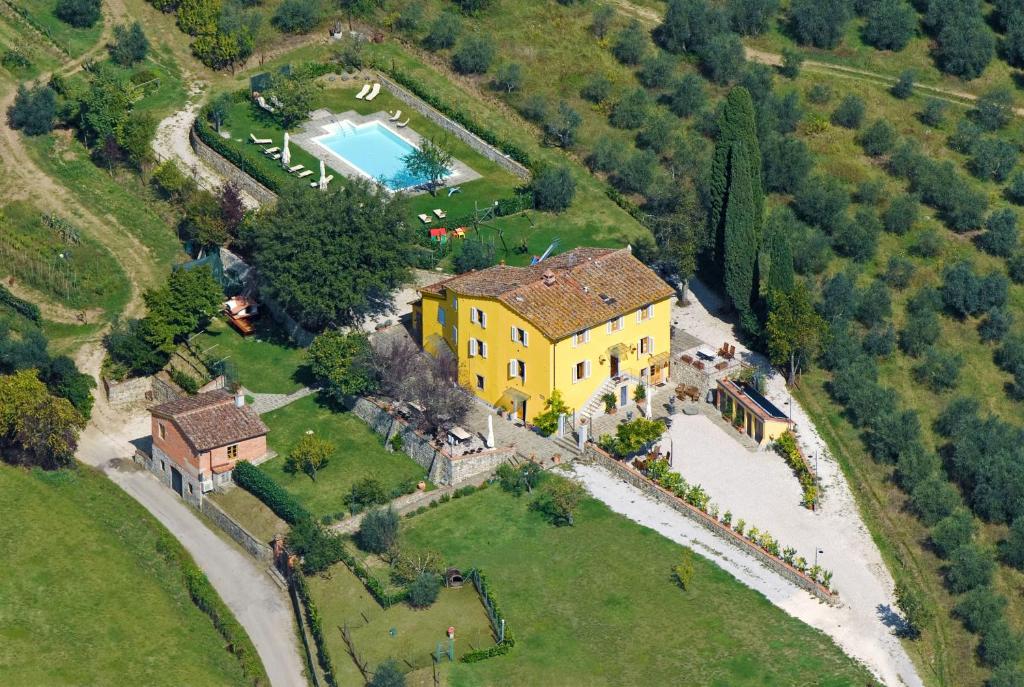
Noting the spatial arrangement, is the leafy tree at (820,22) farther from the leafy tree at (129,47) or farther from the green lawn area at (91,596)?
the green lawn area at (91,596)

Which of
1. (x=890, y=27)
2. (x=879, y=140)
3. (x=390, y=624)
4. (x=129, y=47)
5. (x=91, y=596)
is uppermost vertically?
(x=129, y=47)

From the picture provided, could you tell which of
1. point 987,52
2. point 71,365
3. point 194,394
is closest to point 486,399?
point 194,394

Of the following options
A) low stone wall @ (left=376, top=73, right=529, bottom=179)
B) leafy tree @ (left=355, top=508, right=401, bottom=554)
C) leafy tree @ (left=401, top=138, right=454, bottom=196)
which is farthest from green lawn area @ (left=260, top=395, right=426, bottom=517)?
low stone wall @ (left=376, top=73, right=529, bottom=179)

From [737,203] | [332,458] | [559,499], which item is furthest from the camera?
[737,203]

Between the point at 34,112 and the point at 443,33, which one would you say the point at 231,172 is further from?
the point at 443,33

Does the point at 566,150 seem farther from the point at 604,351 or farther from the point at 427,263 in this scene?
the point at 604,351

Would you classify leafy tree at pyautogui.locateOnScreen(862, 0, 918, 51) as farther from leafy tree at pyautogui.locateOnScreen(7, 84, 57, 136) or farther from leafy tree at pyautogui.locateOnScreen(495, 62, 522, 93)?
leafy tree at pyautogui.locateOnScreen(7, 84, 57, 136)

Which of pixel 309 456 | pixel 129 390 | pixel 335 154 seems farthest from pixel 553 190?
pixel 129 390
